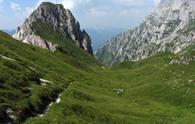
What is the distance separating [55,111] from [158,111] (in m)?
37.2

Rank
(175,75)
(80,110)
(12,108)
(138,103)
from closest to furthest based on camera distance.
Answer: (12,108) → (80,110) → (138,103) → (175,75)

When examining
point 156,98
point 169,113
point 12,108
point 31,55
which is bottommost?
point 12,108

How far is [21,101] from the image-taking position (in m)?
85.0

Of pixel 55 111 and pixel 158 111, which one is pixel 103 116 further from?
pixel 158 111

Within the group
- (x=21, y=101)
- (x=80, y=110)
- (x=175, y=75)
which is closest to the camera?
(x=21, y=101)

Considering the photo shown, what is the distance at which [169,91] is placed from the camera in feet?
467

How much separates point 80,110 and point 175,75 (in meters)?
107

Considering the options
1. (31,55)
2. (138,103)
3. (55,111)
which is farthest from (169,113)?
(31,55)

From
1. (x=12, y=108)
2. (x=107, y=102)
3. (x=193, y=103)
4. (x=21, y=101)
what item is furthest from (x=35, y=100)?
(x=193, y=103)

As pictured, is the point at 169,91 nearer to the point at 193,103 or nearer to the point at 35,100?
the point at 193,103

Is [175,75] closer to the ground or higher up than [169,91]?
higher up

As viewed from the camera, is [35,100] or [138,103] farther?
[138,103]

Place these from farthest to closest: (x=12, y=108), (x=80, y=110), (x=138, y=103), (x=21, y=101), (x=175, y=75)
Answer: (x=175, y=75)
(x=138, y=103)
(x=80, y=110)
(x=21, y=101)
(x=12, y=108)

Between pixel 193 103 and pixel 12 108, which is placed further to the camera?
pixel 193 103
